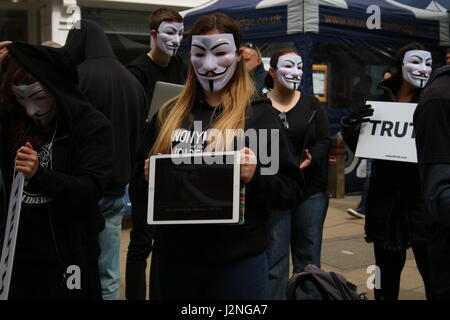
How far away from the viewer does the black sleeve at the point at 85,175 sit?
2.60 m

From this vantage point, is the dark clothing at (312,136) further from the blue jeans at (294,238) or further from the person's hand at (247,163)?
the person's hand at (247,163)

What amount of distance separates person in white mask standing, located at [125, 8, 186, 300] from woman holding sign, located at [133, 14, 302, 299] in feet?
4.94

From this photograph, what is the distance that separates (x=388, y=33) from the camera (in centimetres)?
1061

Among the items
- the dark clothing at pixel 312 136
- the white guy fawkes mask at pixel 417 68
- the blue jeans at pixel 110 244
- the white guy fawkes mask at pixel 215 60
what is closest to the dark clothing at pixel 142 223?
the blue jeans at pixel 110 244

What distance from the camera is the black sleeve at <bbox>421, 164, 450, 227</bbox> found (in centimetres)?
237

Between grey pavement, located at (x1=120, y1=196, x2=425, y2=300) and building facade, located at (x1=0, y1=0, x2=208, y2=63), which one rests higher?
building facade, located at (x1=0, y1=0, x2=208, y2=63)

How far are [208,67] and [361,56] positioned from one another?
27.5 ft

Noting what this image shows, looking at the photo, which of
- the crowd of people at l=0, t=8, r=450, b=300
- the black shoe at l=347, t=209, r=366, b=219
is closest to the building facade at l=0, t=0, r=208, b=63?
the black shoe at l=347, t=209, r=366, b=219

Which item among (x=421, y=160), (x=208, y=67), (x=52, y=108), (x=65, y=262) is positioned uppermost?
(x=208, y=67)

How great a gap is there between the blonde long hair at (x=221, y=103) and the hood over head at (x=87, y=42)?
1245 mm

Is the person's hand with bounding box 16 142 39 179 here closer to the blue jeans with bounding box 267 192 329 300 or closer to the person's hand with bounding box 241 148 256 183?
the person's hand with bounding box 241 148 256 183

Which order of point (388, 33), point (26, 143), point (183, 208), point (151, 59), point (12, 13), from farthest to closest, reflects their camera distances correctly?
point (12, 13), point (388, 33), point (151, 59), point (26, 143), point (183, 208)

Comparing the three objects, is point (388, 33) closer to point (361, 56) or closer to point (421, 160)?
point (361, 56)

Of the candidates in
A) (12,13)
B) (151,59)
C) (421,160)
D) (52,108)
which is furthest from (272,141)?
(12,13)
